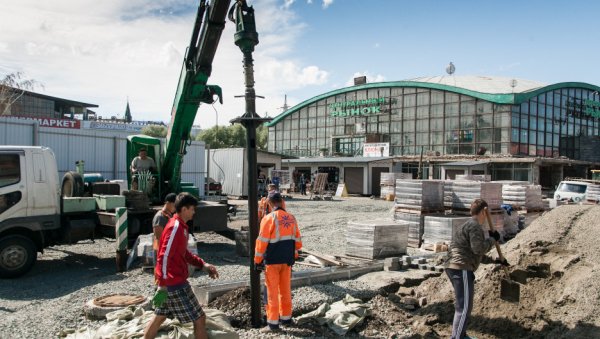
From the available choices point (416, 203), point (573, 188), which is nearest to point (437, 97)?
point (573, 188)

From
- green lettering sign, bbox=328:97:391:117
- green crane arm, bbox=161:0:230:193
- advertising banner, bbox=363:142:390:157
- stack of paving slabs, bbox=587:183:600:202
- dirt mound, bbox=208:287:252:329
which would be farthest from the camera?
green lettering sign, bbox=328:97:391:117

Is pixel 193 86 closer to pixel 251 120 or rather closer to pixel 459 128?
pixel 251 120

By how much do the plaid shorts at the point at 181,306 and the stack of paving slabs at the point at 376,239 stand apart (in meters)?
6.39

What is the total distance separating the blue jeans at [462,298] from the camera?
5.59 m

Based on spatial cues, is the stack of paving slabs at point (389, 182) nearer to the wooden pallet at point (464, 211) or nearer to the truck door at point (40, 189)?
the wooden pallet at point (464, 211)

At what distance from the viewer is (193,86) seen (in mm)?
11242

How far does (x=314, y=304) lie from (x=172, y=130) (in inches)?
264

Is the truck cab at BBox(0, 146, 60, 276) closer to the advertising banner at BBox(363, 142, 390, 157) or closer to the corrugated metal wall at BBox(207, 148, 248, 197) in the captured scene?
the corrugated metal wall at BBox(207, 148, 248, 197)

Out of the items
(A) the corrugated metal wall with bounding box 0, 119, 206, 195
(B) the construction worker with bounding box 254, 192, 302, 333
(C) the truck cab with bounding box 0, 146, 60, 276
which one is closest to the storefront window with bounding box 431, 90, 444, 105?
(A) the corrugated metal wall with bounding box 0, 119, 206, 195

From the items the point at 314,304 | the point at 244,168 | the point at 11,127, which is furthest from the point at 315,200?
the point at 314,304

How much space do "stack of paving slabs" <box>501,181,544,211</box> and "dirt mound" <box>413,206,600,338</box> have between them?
631cm

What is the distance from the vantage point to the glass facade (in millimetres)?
39188

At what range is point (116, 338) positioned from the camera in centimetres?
514

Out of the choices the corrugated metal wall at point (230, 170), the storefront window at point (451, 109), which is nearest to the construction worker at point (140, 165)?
the corrugated metal wall at point (230, 170)
